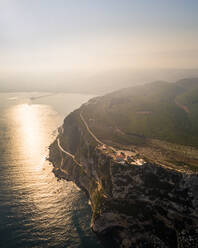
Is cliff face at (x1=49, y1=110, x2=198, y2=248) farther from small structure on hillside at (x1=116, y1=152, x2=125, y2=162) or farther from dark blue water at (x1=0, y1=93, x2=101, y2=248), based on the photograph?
dark blue water at (x1=0, y1=93, x2=101, y2=248)

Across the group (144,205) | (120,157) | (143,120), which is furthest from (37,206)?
(143,120)

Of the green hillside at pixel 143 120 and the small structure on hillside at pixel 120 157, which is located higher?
the green hillside at pixel 143 120

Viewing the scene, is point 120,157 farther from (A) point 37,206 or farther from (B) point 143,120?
(B) point 143,120

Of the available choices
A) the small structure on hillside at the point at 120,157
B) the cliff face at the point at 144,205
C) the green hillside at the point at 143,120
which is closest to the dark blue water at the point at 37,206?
the cliff face at the point at 144,205

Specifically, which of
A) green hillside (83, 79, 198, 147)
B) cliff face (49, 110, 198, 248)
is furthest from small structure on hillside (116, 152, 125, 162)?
green hillside (83, 79, 198, 147)

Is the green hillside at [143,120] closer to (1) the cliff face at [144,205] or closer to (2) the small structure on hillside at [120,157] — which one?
(2) the small structure on hillside at [120,157]

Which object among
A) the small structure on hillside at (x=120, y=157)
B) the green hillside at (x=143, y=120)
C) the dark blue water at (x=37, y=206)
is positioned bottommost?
the dark blue water at (x=37, y=206)
